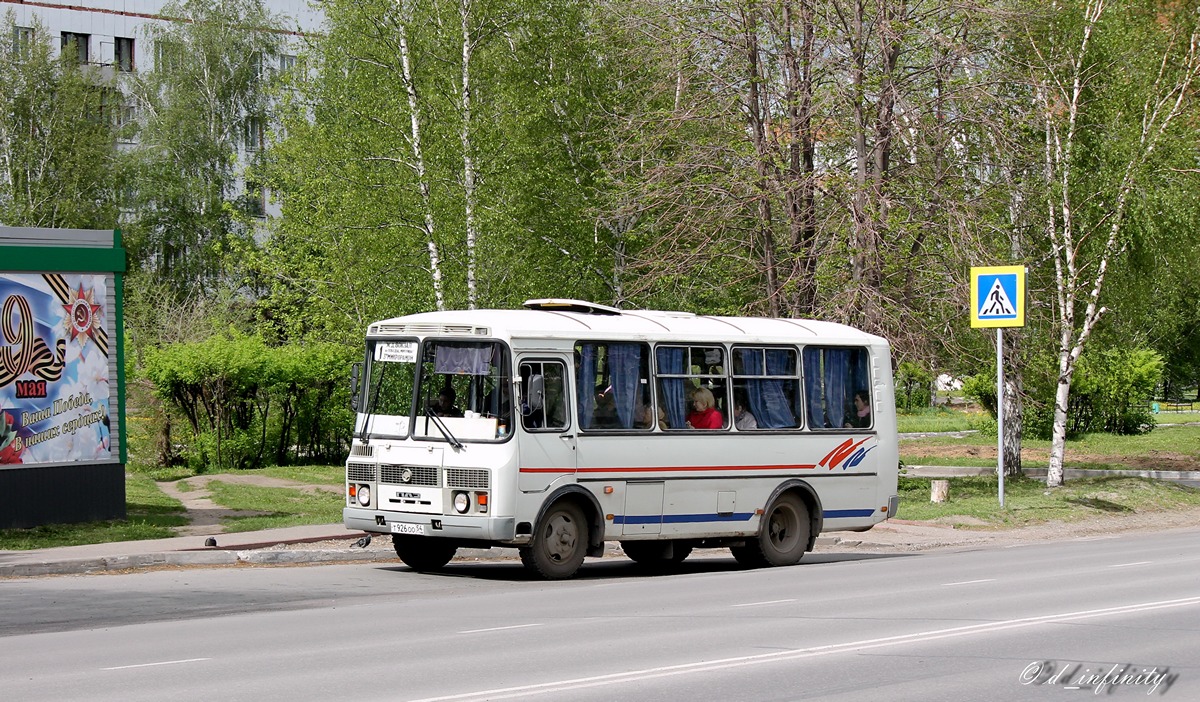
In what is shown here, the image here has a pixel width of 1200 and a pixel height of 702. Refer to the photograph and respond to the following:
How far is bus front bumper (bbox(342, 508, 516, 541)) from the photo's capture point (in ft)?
51.0

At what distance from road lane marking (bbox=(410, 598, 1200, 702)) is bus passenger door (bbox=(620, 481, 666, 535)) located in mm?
5725

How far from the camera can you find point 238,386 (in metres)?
32.5

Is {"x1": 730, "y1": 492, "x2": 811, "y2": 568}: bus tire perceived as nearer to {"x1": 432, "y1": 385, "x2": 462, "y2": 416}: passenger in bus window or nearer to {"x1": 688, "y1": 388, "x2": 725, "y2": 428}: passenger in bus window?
{"x1": 688, "y1": 388, "x2": 725, "y2": 428}: passenger in bus window

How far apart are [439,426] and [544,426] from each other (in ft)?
3.85

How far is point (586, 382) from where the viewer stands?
16844mm

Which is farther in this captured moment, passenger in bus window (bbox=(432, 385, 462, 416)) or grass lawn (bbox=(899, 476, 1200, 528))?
grass lawn (bbox=(899, 476, 1200, 528))

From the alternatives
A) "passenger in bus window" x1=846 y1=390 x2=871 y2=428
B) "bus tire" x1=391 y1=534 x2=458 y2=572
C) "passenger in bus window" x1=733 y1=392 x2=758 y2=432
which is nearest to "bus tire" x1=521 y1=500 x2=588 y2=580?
"bus tire" x1=391 y1=534 x2=458 y2=572

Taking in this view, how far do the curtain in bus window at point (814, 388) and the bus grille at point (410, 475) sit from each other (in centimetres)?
570

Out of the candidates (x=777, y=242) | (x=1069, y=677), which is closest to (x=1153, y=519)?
(x=777, y=242)

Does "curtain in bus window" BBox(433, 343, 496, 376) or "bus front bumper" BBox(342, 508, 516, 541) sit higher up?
"curtain in bus window" BBox(433, 343, 496, 376)

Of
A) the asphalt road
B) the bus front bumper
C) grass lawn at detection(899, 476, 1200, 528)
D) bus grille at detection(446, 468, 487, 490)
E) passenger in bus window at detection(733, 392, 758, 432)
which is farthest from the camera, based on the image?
grass lawn at detection(899, 476, 1200, 528)

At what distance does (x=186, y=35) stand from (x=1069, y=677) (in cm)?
5894

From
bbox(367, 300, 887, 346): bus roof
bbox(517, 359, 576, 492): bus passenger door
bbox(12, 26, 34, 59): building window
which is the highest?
bbox(12, 26, 34, 59): building window

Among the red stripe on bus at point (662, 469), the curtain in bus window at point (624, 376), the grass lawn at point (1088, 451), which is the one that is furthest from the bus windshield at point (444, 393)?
the grass lawn at point (1088, 451)
